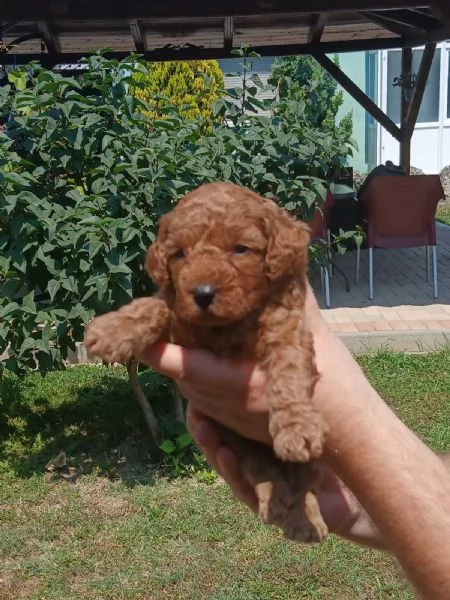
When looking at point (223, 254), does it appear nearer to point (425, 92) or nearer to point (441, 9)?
point (441, 9)

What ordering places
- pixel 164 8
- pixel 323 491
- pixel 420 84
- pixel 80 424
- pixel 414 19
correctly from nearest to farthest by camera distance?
1. pixel 323 491
2. pixel 80 424
3. pixel 164 8
4. pixel 414 19
5. pixel 420 84

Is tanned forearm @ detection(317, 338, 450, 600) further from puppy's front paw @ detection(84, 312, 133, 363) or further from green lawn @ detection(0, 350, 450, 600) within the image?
green lawn @ detection(0, 350, 450, 600)

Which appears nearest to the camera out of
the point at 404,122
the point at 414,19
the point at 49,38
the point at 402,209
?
the point at 402,209

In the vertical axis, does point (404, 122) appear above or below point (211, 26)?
below

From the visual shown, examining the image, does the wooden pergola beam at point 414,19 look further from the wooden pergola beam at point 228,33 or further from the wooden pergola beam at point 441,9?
the wooden pergola beam at point 441,9

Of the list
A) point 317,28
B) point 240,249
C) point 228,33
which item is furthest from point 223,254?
point 317,28

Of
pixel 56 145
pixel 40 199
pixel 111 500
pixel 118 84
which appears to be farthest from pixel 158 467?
pixel 118 84

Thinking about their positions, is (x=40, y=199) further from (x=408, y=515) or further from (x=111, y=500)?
(x=408, y=515)
